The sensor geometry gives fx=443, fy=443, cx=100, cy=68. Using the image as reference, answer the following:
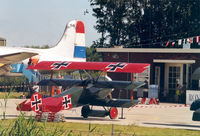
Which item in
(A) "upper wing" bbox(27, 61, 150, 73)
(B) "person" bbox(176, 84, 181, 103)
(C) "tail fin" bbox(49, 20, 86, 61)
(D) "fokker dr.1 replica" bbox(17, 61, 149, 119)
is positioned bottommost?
(B) "person" bbox(176, 84, 181, 103)

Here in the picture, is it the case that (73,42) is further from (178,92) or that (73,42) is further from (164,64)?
(178,92)

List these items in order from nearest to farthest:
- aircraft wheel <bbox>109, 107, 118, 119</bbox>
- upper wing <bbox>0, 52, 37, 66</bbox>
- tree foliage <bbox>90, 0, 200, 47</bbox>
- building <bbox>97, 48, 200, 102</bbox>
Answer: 1. aircraft wheel <bbox>109, 107, 118, 119</bbox>
2. upper wing <bbox>0, 52, 37, 66</bbox>
3. building <bbox>97, 48, 200, 102</bbox>
4. tree foliage <bbox>90, 0, 200, 47</bbox>

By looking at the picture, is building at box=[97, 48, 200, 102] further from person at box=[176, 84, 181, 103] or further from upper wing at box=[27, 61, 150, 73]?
upper wing at box=[27, 61, 150, 73]

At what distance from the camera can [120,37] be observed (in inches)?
2239

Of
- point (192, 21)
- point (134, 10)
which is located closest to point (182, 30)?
point (192, 21)

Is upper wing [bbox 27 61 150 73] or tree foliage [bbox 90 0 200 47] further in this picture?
tree foliage [bbox 90 0 200 47]

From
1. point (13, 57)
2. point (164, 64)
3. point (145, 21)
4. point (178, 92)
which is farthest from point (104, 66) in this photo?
point (145, 21)

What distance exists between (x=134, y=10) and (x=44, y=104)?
4027 centimetres

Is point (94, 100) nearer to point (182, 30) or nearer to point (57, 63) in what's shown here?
point (57, 63)

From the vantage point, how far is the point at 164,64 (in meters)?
35.9

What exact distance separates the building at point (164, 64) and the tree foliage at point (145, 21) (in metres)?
18.7

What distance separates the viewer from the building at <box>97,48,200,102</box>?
3444 centimetres

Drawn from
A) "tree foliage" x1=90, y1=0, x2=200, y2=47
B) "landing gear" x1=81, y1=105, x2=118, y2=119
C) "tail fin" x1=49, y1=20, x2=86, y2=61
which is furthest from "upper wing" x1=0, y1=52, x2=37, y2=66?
"tree foliage" x1=90, y1=0, x2=200, y2=47

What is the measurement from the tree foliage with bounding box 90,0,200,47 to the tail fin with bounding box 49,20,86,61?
1683 cm
